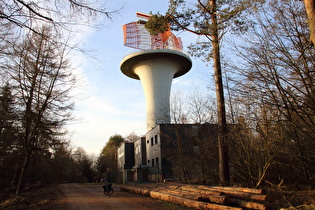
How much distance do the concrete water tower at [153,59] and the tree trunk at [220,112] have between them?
26.4 meters

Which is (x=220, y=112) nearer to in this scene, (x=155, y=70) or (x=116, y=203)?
(x=116, y=203)

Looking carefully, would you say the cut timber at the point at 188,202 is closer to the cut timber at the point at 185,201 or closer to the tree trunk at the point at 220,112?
the cut timber at the point at 185,201

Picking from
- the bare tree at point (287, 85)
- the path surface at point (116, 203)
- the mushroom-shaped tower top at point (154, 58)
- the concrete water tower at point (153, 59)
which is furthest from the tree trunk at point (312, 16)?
the mushroom-shaped tower top at point (154, 58)

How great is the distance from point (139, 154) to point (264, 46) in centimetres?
3476

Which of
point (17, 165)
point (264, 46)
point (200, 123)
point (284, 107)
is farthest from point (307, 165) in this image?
point (17, 165)

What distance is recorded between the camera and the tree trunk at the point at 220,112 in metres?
10.6

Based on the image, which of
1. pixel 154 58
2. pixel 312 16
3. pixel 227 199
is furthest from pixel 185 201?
pixel 154 58

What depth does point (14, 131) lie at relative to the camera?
51.4ft

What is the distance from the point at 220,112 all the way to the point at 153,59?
29560 millimetres

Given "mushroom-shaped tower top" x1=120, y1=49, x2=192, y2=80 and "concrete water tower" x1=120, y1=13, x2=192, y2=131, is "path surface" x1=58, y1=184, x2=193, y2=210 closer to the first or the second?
"concrete water tower" x1=120, y1=13, x2=192, y2=131

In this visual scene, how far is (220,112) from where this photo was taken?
1080 cm

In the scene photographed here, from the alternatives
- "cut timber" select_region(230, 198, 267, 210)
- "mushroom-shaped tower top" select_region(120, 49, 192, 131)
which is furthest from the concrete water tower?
"cut timber" select_region(230, 198, 267, 210)

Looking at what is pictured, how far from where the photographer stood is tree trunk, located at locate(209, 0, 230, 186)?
34.7ft

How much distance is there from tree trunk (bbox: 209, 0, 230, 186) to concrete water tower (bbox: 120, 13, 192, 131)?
26430mm
